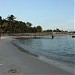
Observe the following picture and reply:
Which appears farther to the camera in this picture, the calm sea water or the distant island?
the distant island

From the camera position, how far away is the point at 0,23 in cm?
12031

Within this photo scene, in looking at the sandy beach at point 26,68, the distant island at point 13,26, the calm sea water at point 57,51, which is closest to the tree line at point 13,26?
the distant island at point 13,26

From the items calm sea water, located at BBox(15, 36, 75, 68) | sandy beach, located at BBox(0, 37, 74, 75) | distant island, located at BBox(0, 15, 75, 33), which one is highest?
distant island, located at BBox(0, 15, 75, 33)

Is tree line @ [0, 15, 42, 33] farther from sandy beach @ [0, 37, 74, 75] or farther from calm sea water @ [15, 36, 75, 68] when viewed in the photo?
sandy beach @ [0, 37, 74, 75]

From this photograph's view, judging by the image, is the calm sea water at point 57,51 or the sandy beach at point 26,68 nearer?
the sandy beach at point 26,68

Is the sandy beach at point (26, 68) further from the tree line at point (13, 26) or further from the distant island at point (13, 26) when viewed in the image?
the tree line at point (13, 26)

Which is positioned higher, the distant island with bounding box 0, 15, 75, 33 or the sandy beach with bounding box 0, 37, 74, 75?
the distant island with bounding box 0, 15, 75, 33

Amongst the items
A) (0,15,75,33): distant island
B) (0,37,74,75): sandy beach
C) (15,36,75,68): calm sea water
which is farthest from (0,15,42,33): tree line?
(0,37,74,75): sandy beach

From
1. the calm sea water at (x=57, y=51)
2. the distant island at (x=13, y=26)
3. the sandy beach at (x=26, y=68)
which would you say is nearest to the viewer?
the sandy beach at (x=26, y=68)

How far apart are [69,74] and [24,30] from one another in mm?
149261

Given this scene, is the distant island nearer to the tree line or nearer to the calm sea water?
the tree line

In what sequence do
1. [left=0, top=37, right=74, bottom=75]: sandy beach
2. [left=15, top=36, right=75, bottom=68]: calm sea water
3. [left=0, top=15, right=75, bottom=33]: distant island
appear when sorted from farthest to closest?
[left=0, top=15, right=75, bottom=33]: distant island < [left=15, top=36, right=75, bottom=68]: calm sea water < [left=0, top=37, right=74, bottom=75]: sandy beach

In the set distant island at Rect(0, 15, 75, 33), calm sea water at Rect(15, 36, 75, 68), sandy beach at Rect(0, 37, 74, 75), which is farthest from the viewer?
distant island at Rect(0, 15, 75, 33)

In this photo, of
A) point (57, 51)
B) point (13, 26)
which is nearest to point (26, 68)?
point (57, 51)
